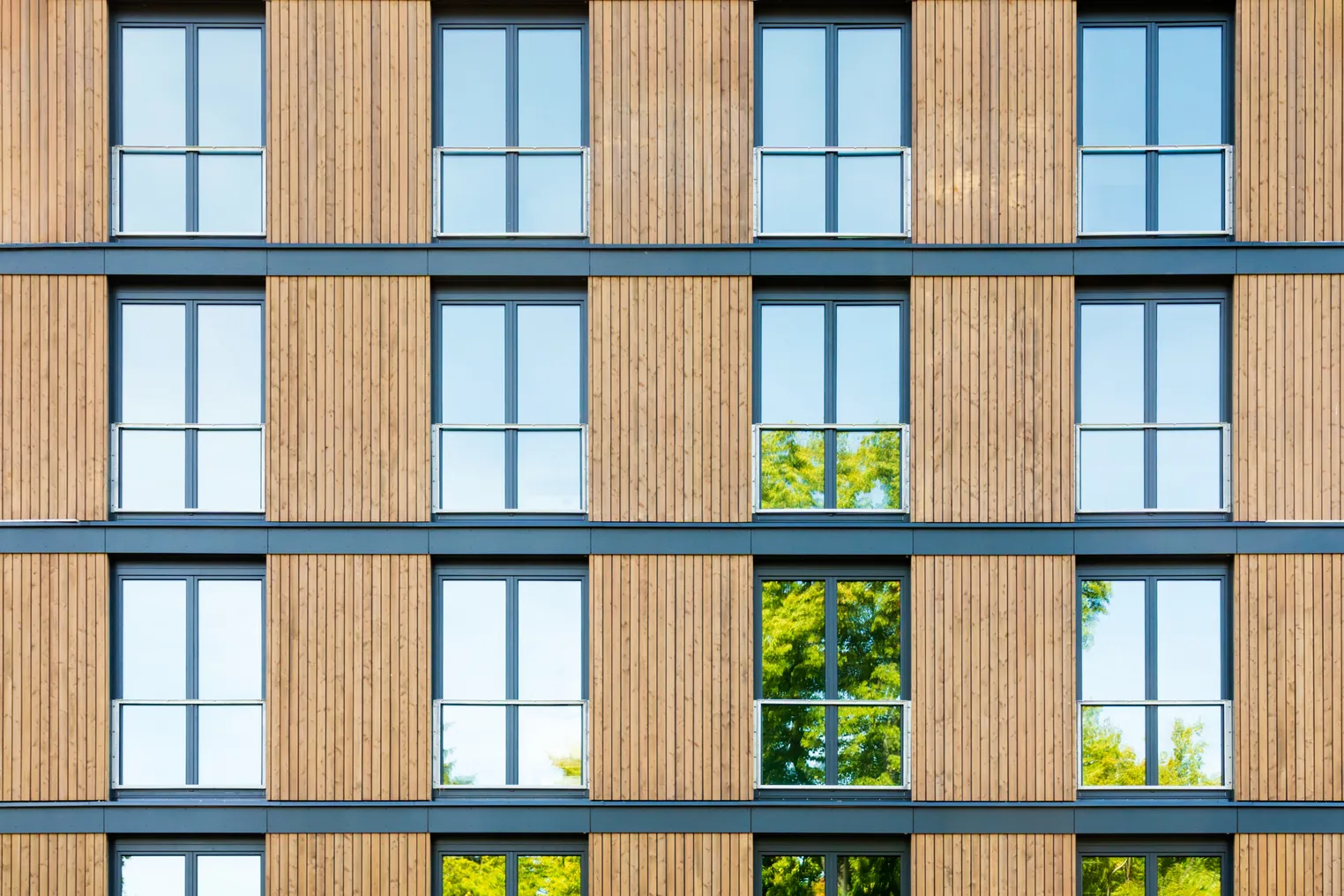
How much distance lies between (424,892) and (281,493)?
14.0 ft

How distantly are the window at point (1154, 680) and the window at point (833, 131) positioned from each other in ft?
14.9

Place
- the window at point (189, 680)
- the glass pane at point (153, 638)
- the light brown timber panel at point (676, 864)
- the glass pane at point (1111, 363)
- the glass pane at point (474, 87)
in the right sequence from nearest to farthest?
the light brown timber panel at point (676, 864) → the window at point (189, 680) → the glass pane at point (153, 638) → the glass pane at point (1111, 363) → the glass pane at point (474, 87)

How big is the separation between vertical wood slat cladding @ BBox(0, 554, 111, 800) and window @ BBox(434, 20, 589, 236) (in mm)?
5242

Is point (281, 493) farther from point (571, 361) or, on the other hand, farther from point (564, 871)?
point (564, 871)

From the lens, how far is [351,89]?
8.96 m

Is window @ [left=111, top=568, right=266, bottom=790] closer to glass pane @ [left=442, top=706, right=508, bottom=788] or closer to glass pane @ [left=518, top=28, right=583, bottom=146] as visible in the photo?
glass pane @ [left=442, top=706, right=508, bottom=788]

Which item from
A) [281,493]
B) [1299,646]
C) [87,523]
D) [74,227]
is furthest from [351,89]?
[1299,646]

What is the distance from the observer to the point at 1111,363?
9.06 metres

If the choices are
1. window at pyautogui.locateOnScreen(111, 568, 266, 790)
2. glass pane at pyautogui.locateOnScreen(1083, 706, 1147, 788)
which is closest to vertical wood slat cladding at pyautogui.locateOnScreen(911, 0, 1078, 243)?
glass pane at pyautogui.locateOnScreen(1083, 706, 1147, 788)

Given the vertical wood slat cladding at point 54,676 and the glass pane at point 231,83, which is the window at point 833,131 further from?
the vertical wood slat cladding at point 54,676

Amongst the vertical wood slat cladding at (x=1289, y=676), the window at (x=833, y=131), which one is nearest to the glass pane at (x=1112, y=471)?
the vertical wood slat cladding at (x=1289, y=676)

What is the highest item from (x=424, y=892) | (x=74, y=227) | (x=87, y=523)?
(x=74, y=227)

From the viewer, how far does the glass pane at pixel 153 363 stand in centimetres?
902

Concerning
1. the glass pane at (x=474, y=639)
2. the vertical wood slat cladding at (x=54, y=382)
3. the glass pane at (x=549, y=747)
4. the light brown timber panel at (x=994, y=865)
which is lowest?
the light brown timber panel at (x=994, y=865)
